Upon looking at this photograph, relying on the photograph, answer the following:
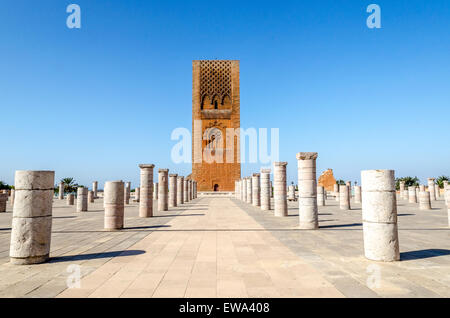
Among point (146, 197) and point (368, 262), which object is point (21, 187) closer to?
point (368, 262)

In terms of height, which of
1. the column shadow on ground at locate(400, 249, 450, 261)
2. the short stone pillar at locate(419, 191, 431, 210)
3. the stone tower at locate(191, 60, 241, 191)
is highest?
the stone tower at locate(191, 60, 241, 191)

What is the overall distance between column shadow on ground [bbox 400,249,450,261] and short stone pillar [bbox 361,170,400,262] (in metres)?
0.36

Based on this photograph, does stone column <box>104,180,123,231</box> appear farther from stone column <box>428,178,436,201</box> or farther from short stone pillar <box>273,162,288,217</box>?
stone column <box>428,178,436,201</box>

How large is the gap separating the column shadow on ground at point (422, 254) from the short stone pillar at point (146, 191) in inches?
366

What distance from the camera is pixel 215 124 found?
43031 mm

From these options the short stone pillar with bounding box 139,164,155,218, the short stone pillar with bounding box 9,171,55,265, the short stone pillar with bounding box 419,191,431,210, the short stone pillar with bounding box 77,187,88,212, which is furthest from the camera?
the short stone pillar with bounding box 77,187,88,212

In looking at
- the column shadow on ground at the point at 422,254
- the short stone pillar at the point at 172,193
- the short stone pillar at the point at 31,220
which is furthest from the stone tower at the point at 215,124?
the short stone pillar at the point at 31,220

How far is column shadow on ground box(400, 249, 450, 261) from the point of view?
4812 mm

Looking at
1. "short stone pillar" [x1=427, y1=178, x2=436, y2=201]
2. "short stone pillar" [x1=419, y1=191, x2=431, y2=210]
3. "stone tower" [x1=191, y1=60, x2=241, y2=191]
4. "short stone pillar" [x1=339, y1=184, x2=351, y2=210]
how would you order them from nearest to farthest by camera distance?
"short stone pillar" [x1=419, y1=191, x2=431, y2=210] < "short stone pillar" [x1=339, y1=184, x2=351, y2=210] < "short stone pillar" [x1=427, y1=178, x2=436, y2=201] < "stone tower" [x1=191, y1=60, x2=241, y2=191]

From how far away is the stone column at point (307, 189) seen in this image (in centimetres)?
848

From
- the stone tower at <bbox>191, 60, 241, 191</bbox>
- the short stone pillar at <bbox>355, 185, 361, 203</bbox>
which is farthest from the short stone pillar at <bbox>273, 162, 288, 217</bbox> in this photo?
the stone tower at <bbox>191, 60, 241, 191</bbox>

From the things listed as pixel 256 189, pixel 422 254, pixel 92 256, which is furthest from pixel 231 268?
pixel 256 189

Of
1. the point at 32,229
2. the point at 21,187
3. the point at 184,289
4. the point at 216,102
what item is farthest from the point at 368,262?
the point at 216,102
